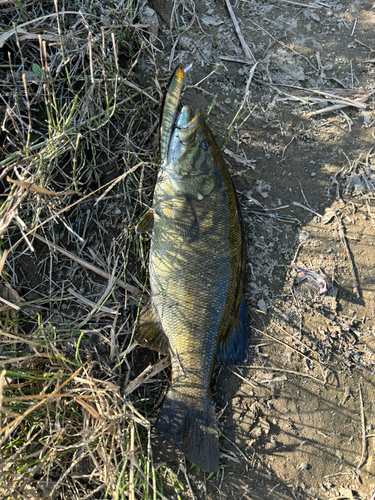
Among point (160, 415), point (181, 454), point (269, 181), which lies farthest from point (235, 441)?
point (269, 181)

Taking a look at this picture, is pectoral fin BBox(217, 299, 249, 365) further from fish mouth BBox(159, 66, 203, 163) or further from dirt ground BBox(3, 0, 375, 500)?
fish mouth BBox(159, 66, 203, 163)

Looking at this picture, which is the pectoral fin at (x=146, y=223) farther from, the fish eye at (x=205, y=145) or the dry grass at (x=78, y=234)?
the fish eye at (x=205, y=145)

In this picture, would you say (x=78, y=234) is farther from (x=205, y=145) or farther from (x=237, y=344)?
(x=237, y=344)

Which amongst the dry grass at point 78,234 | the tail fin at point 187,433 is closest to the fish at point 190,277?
the tail fin at point 187,433

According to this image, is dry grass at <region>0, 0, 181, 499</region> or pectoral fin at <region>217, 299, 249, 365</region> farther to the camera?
pectoral fin at <region>217, 299, 249, 365</region>

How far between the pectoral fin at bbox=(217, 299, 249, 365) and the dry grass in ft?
2.09

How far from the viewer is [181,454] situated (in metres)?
2.69

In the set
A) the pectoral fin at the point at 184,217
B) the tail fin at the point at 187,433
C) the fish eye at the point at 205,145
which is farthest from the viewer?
the fish eye at the point at 205,145

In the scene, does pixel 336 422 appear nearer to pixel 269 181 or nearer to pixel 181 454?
pixel 181 454

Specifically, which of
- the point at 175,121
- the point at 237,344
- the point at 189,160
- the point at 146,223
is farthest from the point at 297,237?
the point at 175,121

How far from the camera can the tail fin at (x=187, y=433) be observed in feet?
8.80

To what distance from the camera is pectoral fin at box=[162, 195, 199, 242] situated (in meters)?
2.79

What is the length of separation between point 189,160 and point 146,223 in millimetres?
623

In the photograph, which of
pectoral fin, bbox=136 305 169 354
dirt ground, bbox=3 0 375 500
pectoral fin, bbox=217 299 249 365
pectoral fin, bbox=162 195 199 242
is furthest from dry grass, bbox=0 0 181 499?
pectoral fin, bbox=217 299 249 365
